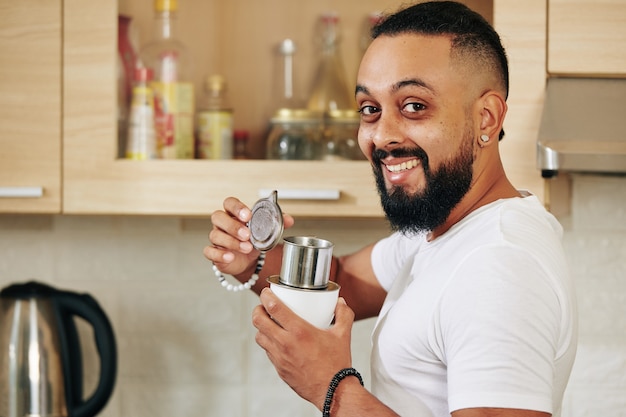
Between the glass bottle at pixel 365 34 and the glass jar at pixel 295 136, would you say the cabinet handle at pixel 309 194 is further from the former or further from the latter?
the glass bottle at pixel 365 34

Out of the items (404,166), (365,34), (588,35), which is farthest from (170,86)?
(588,35)

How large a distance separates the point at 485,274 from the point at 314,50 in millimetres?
821

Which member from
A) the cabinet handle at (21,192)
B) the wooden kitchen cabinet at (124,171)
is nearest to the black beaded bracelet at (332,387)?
the wooden kitchen cabinet at (124,171)

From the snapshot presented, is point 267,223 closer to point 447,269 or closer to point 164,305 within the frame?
point 447,269

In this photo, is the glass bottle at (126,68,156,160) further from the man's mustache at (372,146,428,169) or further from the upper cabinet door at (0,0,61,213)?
the man's mustache at (372,146,428,169)

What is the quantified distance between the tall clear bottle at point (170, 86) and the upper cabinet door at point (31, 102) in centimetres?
17

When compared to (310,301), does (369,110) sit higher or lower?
higher

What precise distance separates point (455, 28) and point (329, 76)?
22.8 inches

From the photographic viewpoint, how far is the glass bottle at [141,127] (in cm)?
136

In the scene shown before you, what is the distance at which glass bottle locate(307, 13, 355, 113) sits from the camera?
1.45 metres

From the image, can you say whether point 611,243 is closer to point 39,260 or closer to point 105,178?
point 105,178

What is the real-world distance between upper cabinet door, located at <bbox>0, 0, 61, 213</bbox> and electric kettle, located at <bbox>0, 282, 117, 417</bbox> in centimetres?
24

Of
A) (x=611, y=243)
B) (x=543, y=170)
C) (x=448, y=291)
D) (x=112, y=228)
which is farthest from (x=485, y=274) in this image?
Answer: (x=112, y=228)

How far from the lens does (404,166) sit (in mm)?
943
